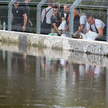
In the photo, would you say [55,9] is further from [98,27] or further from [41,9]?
[98,27]

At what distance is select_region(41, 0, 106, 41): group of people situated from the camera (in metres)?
14.2

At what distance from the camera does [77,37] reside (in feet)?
50.0

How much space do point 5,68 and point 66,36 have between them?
19.3 feet

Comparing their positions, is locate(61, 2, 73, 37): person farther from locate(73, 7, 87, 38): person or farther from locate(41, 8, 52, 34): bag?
locate(41, 8, 52, 34): bag

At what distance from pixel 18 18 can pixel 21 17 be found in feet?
0.90

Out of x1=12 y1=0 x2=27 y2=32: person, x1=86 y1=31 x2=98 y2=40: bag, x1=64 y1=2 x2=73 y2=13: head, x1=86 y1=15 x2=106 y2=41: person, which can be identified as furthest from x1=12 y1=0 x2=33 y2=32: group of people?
x1=86 y1=15 x2=106 y2=41: person

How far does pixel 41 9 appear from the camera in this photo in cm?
1695

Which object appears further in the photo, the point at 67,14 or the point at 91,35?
the point at 67,14

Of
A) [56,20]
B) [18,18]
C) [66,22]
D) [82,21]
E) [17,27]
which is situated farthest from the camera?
[17,27]

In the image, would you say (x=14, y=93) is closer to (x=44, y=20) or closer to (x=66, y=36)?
(x=66, y=36)

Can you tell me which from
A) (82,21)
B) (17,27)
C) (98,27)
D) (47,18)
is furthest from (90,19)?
(17,27)

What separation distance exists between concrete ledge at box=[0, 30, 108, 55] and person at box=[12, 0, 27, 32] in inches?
18.7

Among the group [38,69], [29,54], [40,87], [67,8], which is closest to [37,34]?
[67,8]

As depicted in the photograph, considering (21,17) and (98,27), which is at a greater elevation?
(21,17)
